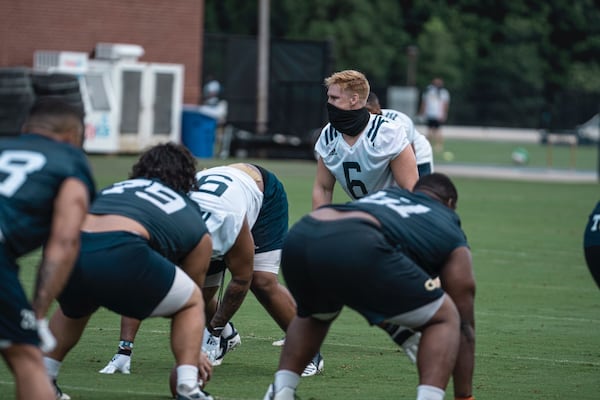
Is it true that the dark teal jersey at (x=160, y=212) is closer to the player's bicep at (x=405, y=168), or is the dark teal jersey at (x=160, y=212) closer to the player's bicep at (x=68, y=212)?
the player's bicep at (x=68, y=212)

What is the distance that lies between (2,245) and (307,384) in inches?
114

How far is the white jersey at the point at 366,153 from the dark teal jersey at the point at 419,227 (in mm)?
2267

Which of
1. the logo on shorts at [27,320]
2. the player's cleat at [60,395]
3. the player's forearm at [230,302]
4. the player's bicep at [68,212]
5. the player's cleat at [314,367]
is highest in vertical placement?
the player's bicep at [68,212]

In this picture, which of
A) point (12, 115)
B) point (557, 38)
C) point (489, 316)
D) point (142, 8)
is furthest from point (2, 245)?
point (557, 38)

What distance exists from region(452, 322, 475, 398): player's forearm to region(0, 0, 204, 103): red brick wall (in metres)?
24.0

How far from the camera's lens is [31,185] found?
210 inches

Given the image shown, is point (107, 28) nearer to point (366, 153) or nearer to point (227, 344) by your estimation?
point (366, 153)

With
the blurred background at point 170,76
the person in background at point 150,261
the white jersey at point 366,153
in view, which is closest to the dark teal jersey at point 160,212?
the person in background at point 150,261

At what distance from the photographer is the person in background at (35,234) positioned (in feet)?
17.4

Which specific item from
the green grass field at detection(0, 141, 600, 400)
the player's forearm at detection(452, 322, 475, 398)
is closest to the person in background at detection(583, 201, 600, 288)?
the green grass field at detection(0, 141, 600, 400)

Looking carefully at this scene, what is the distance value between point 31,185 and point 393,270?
1.80 metres

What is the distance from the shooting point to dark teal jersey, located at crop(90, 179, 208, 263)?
646cm

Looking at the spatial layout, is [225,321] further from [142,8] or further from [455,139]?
[455,139]

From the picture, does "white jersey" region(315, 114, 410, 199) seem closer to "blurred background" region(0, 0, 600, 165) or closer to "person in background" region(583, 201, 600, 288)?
"person in background" region(583, 201, 600, 288)
